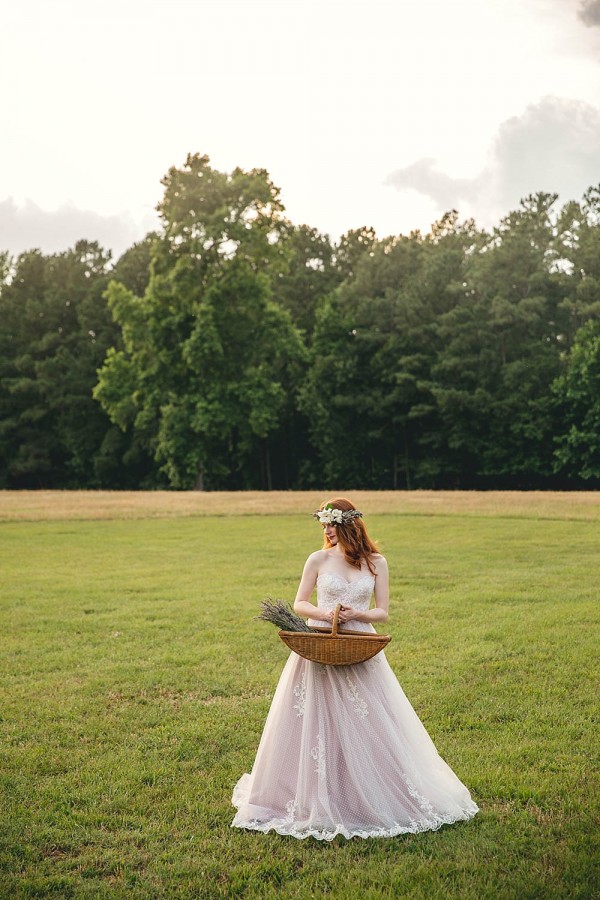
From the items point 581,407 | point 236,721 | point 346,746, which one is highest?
point 581,407

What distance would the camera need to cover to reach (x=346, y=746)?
586 centimetres

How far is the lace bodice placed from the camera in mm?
6125

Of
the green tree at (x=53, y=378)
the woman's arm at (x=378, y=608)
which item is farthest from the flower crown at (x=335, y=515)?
the green tree at (x=53, y=378)

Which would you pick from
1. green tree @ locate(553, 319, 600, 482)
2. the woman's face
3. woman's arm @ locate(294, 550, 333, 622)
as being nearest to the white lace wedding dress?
woman's arm @ locate(294, 550, 333, 622)

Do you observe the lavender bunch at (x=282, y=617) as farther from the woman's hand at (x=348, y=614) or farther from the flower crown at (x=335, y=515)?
the flower crown at (x=335, y=515)

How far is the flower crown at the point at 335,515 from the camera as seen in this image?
20.0 ft

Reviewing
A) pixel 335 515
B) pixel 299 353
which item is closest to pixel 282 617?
pixel 335 515

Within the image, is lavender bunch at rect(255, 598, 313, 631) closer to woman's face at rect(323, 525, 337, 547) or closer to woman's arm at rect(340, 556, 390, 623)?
woman's arm at rect(340, 556, 390, 623)

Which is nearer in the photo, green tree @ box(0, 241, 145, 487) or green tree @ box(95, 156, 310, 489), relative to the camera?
green tree @ box(95, 156, 310, 489)

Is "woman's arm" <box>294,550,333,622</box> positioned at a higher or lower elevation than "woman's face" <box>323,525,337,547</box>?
lower

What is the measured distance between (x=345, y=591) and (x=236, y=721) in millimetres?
3042

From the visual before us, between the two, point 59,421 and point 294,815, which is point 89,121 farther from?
point 59,421

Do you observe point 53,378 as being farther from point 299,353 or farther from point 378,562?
point 378,562

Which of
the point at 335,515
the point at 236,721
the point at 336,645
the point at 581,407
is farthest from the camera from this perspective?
the point at 581,407
